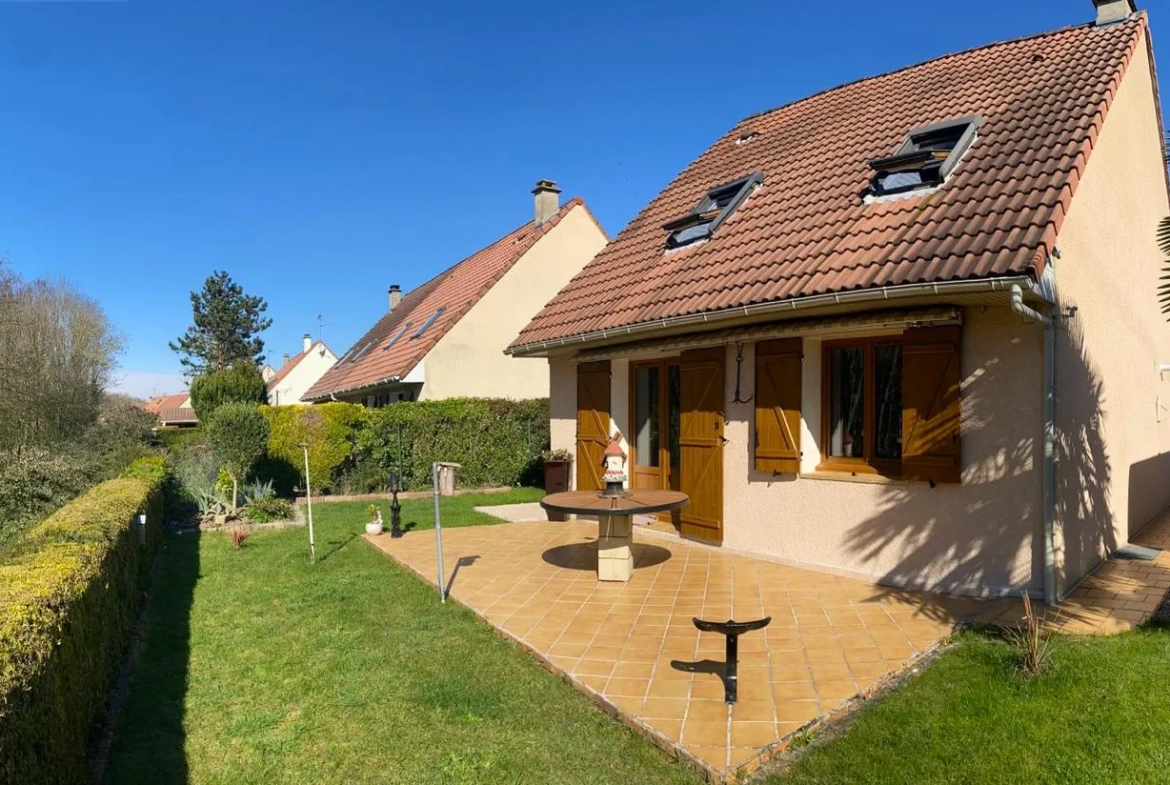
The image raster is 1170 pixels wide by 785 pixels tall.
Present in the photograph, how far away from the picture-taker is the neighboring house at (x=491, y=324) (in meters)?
17.5

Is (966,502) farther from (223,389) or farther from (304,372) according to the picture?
(304,372)

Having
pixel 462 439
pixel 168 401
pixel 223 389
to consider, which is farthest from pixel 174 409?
pixel 462 439

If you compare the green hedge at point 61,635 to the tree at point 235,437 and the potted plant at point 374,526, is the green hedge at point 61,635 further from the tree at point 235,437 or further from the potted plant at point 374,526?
the tree at point 235,437

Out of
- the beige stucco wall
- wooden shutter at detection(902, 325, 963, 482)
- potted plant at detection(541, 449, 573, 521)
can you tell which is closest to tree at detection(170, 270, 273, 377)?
the beige stucco wall

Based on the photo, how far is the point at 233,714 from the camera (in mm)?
4480

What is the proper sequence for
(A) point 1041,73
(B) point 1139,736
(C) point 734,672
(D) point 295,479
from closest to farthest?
(B) point 1139,736, (C) point 734,672, (A) point 1041,73, (D) point 295,479

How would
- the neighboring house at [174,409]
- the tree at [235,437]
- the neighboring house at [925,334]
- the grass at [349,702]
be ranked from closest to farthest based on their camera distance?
1. the grass at [349,702]
2. the neighboring house at [925,334]
3. the tree at [235,437]
4. the neighboring house at [174,409]

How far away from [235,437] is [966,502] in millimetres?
12151

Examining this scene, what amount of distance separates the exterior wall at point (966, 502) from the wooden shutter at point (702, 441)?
41.9 inches

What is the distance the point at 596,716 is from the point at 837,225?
6.00 metres

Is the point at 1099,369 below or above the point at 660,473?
above

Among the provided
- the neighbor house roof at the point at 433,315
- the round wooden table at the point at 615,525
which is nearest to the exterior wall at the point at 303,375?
the neighbor house roof at the point at 433,315

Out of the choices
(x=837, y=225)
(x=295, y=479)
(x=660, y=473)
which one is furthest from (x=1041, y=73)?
(x=295, y=479)

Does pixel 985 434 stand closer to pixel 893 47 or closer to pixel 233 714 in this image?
pixel 233 714
